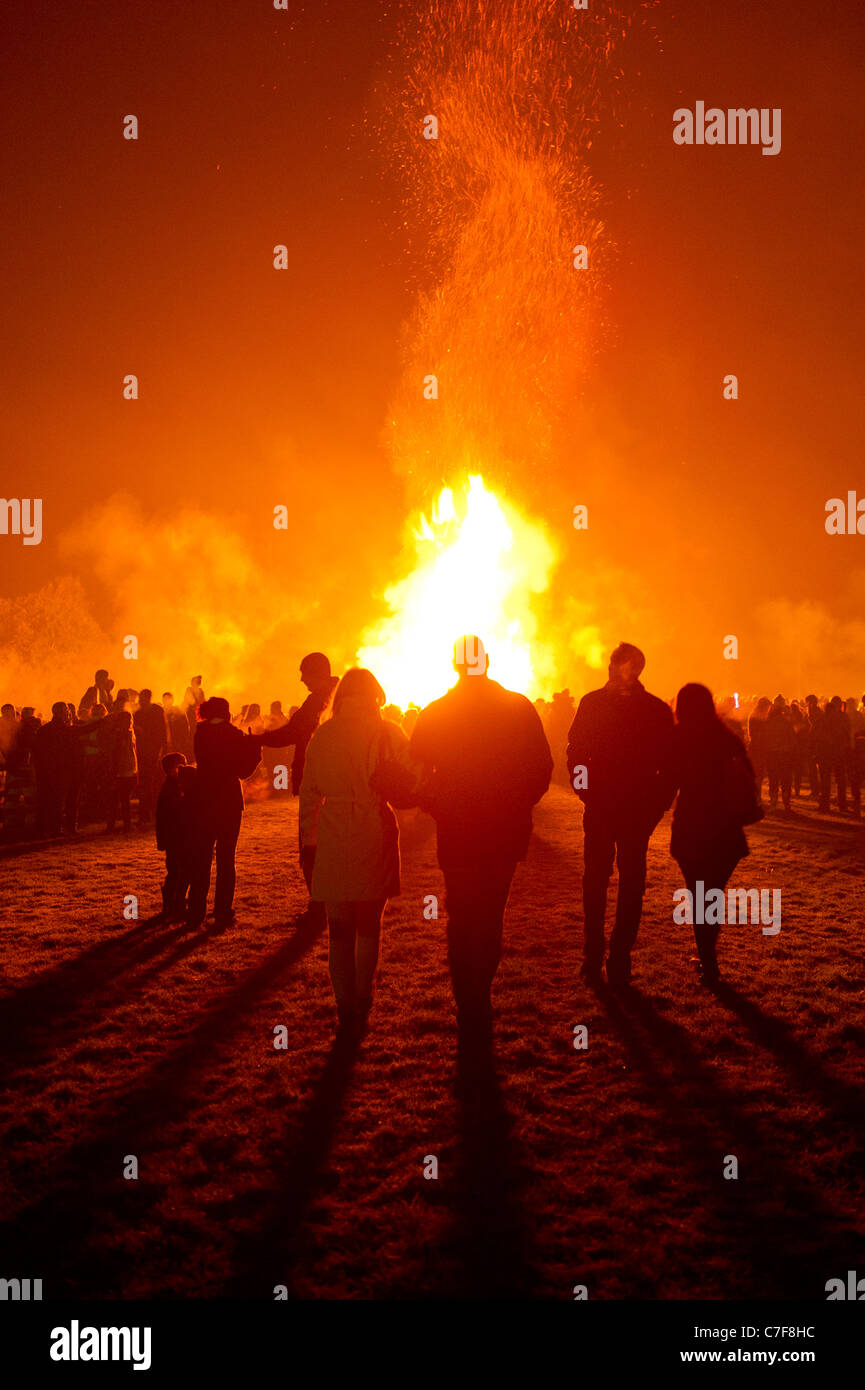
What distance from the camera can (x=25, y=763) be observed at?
16062mm

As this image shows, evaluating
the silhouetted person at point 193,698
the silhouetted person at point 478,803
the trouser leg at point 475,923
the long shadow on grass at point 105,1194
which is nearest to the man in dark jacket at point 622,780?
the silhouetted person at point 478,803

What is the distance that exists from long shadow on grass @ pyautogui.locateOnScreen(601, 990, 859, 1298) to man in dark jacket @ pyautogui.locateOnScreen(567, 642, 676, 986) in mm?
1379

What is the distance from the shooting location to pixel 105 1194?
3.79 metres

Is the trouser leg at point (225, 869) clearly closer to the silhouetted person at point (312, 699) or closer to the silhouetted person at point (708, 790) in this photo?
the silhouetted person at point (312, 699)

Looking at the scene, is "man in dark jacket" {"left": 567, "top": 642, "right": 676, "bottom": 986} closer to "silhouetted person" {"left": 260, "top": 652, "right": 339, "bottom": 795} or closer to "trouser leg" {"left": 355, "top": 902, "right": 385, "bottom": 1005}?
"trouser leg" {"left": 355, "top": 902, "right": 385, "bottom": 1005}

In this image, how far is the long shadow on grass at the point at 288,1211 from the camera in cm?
319

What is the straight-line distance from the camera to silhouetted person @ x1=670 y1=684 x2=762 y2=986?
253 inches

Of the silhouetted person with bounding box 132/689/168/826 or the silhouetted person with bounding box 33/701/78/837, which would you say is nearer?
the silhouetted person with bounding box 33/701/78/837

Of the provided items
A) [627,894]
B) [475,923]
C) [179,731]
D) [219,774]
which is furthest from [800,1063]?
[179,731]

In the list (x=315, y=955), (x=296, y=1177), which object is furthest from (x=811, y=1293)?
(x=315, y=955)

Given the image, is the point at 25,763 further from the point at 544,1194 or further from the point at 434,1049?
the point at 544,1194

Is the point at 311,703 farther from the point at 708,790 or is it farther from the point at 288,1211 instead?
the point at 288,1211

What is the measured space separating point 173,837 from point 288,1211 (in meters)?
5.58

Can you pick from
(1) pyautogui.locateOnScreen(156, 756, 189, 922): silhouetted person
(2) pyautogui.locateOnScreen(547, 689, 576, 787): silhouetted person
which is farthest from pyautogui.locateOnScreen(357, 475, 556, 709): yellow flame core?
(1) pyautogui.locateOnScreen(156, 756, 189, 922): silhouetted person
